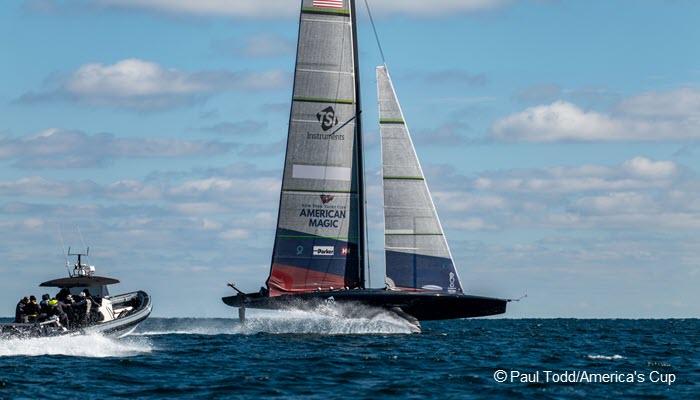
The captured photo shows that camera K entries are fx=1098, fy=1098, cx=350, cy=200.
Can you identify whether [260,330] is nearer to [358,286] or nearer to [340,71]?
[358,286]

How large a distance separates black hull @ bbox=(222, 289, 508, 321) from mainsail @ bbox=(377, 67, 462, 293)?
4.16ft

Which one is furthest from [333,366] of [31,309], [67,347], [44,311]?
[31,309]

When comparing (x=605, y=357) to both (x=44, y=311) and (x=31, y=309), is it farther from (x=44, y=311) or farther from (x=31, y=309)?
(x=31, y=309)

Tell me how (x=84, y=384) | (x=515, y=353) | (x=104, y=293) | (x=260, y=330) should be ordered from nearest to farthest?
1. (x=84, y=384)
2. (x=515, y=353)
3. (x=104, y=293)
4. (x=260, y=330)

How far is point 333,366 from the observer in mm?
29625

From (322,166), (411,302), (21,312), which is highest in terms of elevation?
(322,166)

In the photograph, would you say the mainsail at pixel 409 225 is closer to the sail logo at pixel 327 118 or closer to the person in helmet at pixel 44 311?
the sail logo at pixel 327 118

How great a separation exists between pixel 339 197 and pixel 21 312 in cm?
1367

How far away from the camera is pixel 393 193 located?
4125 cm

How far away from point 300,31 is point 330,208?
22.7 ft

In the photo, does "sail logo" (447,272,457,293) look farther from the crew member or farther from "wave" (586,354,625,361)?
the crew member

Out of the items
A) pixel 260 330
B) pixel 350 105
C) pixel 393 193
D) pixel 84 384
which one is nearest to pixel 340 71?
pixel 350 105

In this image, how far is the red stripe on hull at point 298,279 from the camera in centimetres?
4269

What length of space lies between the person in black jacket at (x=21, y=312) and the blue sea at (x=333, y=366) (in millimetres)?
1734
